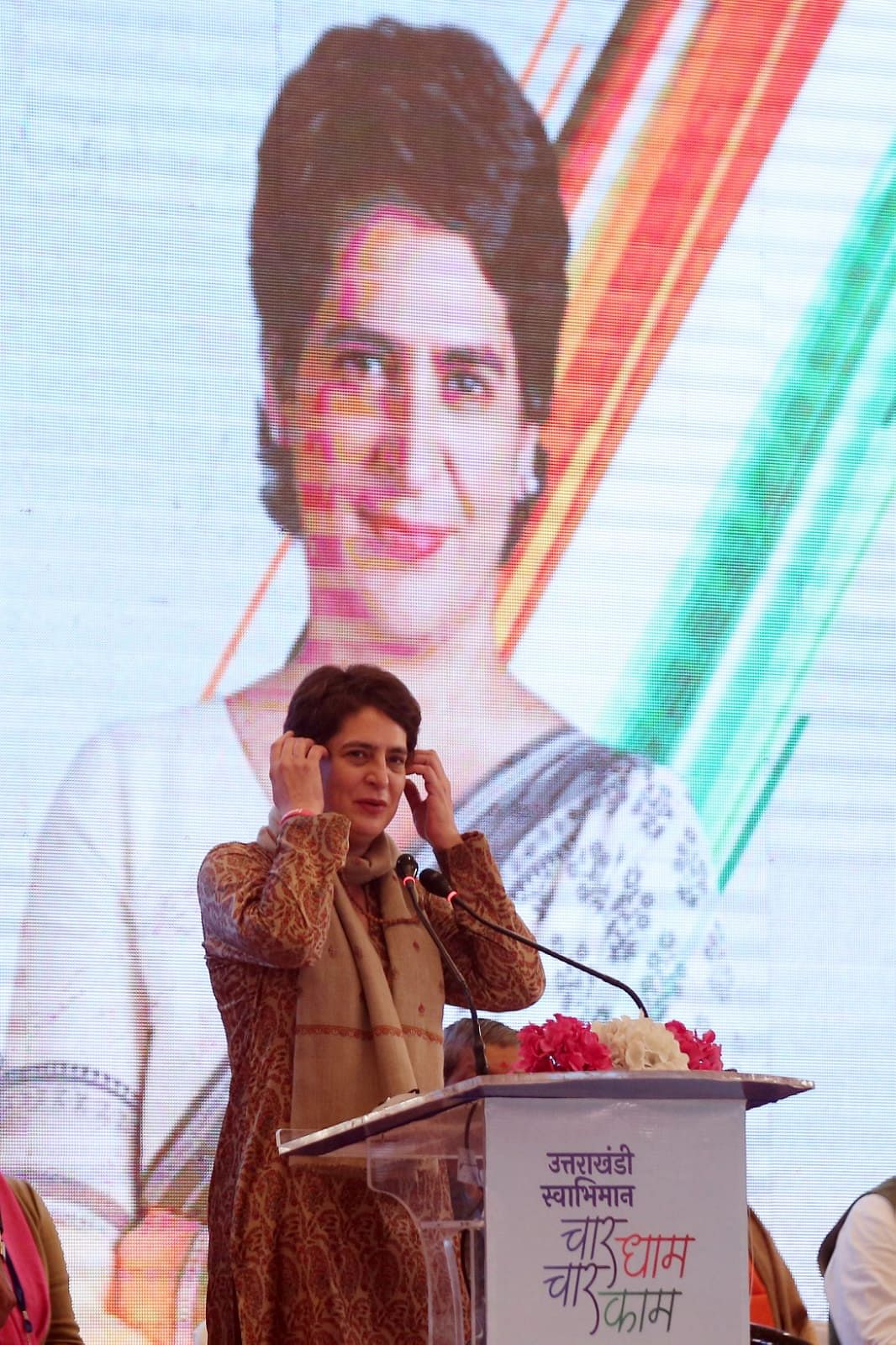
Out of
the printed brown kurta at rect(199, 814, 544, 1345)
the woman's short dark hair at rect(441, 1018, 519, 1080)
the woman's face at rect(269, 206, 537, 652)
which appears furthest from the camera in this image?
the woman's face at rect(269, 206, 537, 652)

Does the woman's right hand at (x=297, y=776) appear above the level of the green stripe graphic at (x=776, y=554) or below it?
below

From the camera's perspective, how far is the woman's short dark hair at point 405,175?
4.07 m

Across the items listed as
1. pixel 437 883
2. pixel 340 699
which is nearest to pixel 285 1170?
pixel 437 883

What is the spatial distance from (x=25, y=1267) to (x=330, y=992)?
72 cm

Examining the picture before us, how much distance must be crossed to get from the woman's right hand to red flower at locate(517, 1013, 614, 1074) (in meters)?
0.57

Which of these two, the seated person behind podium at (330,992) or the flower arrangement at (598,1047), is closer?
the flower arrangement at (598,1047)

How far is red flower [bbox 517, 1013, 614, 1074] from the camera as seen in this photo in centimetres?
216

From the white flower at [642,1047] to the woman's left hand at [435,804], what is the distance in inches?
26.1

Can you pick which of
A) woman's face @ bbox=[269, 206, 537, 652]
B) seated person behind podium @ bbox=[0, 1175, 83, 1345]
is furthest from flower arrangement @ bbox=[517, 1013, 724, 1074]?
woman's face @ bbox=[269, 206, 537, 652]

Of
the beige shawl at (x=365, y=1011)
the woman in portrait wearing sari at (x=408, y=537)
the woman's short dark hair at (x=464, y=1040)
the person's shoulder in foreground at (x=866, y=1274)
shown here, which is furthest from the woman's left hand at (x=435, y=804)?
the person's shoulder in foreground at (x=866, y=1274)

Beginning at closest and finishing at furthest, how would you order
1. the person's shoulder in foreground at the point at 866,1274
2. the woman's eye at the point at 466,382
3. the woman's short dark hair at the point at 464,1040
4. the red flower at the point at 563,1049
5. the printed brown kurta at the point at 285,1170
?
the red flower at the point at 563,1049 → the printed brown kurta at the point at 285,1170 → the person's shoulder in foreground at the point at 866,1274 → the woman's short dark hair at the point at 464,1040 → the woman's eye at the point at 466,382

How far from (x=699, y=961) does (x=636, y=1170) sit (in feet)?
6.76

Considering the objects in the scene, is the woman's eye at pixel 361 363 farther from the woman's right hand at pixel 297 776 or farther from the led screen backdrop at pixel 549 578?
the woman's right hand at pixel 297 776

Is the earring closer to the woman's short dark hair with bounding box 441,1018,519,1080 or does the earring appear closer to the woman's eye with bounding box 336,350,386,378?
the woman's eye with bounding box 336,350,386,378
